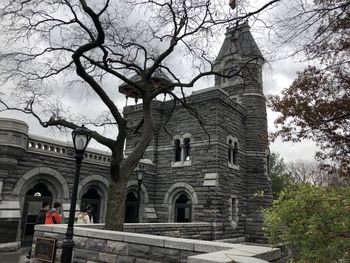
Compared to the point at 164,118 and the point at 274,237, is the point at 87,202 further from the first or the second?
the point at 274,237

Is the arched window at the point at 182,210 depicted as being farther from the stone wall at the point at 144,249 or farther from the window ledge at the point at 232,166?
the stone wall at the point at 144,249

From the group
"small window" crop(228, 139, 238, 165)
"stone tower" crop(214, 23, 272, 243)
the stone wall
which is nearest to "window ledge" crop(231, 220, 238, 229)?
"stone tower" crop(214, 23, 272, 243)

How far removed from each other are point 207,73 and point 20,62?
648cm

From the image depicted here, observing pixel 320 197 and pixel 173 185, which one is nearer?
pixel 320 197

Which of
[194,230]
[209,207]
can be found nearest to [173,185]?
[209,207]

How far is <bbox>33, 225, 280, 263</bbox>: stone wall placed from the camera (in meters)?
4.21

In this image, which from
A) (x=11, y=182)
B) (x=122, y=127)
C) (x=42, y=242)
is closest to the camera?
(x=42, y=242)

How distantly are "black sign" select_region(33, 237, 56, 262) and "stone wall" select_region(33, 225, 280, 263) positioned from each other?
7.4 inches

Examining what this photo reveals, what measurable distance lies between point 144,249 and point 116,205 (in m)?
2.95

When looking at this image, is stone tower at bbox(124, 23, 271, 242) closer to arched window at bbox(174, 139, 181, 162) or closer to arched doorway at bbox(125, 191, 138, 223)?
arched window at bbox(174, 139, 181, 162)

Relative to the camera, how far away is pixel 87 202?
14.3 metres

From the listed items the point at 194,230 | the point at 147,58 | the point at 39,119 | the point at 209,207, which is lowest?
the point at 194,230

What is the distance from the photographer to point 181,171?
17328mm

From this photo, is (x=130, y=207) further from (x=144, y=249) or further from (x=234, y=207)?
(x=144, y=249)
